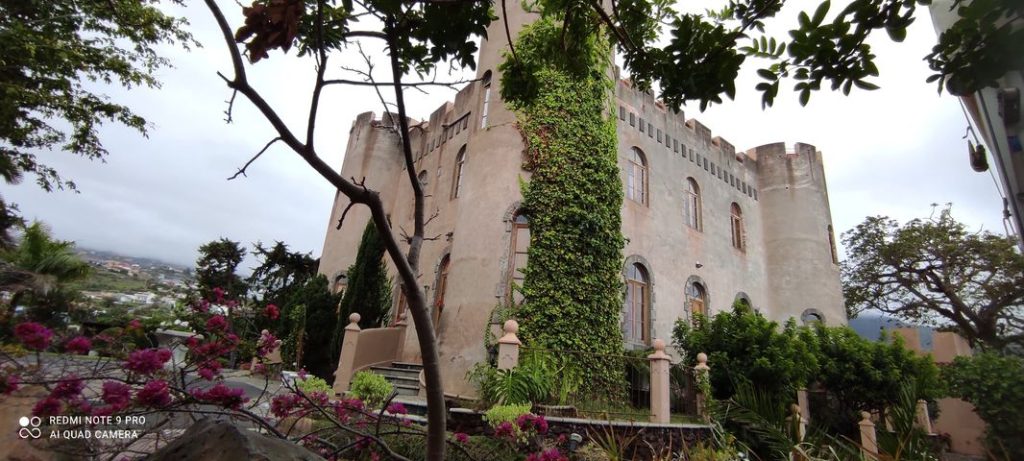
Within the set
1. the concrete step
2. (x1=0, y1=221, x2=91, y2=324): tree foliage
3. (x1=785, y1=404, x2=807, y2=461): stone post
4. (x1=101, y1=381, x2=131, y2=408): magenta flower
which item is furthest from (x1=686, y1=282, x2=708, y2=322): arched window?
(x1=0, y1=221, x2=91, y2=324): tree foliage

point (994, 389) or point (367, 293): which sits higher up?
point (367, 293)

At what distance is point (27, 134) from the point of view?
9477mm

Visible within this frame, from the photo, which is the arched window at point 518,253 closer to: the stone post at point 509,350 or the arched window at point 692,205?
the stone post at point 509,350

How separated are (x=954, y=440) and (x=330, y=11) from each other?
69.1ft

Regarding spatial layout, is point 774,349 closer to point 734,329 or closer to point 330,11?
point 734,329

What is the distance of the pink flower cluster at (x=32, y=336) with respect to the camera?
8.35 ft

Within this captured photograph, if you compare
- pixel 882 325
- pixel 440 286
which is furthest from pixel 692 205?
pixel 882 325

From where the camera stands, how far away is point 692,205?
50.2 ft

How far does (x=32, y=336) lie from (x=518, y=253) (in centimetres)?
822

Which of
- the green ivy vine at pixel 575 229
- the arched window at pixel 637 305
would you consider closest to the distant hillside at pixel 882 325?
the arched window at pixel 637 305

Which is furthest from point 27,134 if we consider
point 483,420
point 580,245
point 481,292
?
point 580,245

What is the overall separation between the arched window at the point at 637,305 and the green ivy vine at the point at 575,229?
1688mm

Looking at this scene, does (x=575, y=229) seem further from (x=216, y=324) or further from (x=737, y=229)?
(x=737, y=229)

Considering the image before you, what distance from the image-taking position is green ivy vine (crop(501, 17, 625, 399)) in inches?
365
